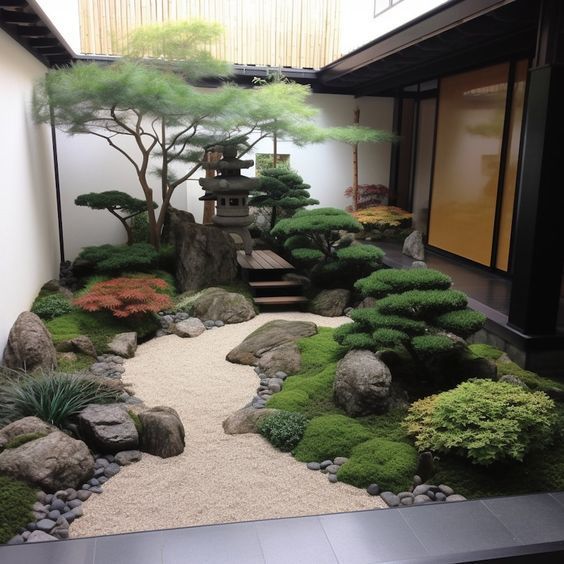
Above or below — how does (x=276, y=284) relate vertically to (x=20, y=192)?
below

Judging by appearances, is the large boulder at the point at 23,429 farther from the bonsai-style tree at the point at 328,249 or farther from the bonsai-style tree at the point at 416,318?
the bonsai-style tree at the point at 328,249

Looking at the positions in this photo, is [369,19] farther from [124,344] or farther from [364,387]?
[364,387]

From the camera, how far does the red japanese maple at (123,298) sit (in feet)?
24.1

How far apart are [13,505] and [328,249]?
6.66m

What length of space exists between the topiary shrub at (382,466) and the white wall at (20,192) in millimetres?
3641

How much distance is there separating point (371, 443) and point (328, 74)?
8852mm

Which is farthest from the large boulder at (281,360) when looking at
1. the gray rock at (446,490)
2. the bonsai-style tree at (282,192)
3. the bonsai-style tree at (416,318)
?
the bonsai-style tree at (282,192)

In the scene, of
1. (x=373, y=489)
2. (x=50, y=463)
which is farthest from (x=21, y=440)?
(x=373, y=489)

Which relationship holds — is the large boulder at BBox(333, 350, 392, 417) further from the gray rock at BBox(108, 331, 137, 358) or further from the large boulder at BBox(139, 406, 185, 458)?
the gray rock at BBox(108, 331, 137, 358)

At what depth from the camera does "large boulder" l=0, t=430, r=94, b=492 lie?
3785 millimetres

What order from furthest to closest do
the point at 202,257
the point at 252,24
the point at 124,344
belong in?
the point at 252,24
the point at 202,257
the point at 124,344

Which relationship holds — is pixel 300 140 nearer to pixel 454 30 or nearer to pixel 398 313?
pixel 454 30

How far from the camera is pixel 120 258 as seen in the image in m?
8.78

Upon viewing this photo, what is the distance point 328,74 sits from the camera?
37.7 ft
